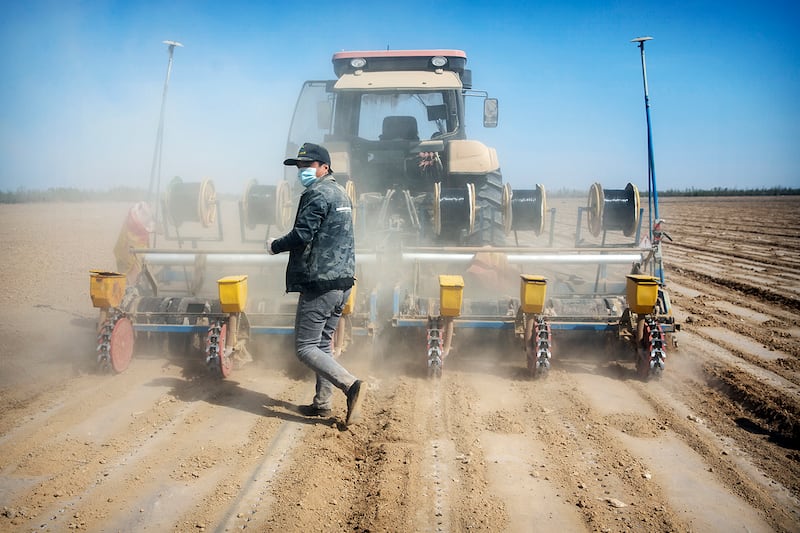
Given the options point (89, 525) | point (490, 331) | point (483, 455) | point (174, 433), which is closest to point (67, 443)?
point (174, 433)

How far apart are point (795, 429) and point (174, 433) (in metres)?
4.71

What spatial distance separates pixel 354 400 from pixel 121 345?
107 inches

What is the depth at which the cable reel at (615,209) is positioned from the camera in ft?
22.3

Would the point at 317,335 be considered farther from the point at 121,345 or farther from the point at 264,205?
the point at 264,205

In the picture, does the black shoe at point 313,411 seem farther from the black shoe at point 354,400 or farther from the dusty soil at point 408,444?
the black shoe at point 354,400

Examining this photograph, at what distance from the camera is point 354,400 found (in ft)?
14.0

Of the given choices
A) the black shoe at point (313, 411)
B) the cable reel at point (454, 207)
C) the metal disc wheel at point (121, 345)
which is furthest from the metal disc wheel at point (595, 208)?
the metal disc wheel at point (121, 345)

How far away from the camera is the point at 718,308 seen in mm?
9250

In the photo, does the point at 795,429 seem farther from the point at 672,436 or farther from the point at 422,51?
the point at 422,51

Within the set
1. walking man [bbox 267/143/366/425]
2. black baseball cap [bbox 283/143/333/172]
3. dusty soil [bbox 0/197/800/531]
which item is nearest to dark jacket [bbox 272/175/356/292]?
walking man [bbox 267/143/366/425]

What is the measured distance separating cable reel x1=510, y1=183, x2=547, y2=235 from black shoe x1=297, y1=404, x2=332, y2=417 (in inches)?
141

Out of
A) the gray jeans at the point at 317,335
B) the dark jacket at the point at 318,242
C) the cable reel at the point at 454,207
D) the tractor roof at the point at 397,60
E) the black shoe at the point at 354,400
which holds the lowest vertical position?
the black shoe at the point at 354,400

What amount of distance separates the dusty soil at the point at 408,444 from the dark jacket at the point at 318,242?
44.9 inches

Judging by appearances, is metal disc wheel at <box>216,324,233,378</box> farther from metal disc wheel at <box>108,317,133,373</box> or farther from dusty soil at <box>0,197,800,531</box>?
metal disc wheel at <box>108,317,133,373</box>
